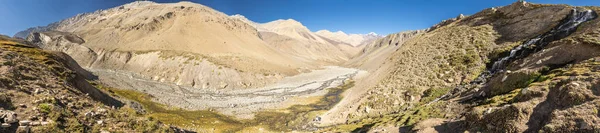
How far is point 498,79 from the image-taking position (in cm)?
2247

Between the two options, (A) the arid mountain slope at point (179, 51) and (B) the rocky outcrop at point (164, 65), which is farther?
(A) the arid mountain slope at point (179, 51)

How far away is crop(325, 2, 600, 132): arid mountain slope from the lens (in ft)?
42.7

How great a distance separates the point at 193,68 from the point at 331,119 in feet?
229

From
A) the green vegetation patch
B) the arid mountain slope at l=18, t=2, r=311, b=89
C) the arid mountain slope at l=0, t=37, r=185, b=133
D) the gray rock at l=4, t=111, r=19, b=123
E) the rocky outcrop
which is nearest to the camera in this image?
the gray rock at l=4, t=111, r=19, b=123

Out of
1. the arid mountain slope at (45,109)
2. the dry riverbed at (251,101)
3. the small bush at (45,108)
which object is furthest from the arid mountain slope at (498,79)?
the small bush at (45,108)

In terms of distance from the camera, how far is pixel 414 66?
4584 cm

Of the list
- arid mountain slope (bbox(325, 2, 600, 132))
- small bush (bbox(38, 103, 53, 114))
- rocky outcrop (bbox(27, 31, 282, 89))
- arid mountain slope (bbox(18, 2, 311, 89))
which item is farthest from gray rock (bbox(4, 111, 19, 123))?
arid mountain slope (bbox(18, 2, 311, 89))

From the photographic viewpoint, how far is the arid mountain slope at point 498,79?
1301 cm

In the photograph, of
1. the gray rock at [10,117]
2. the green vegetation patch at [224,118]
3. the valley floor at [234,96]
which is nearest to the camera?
the gray rock at [10,117]

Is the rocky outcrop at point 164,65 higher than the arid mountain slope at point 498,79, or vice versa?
the rocky outcrop at point 164,65

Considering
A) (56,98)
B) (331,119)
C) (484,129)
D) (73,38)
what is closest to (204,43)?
(73,38)

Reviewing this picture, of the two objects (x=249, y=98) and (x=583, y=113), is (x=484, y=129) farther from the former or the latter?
(x=249, y=98)

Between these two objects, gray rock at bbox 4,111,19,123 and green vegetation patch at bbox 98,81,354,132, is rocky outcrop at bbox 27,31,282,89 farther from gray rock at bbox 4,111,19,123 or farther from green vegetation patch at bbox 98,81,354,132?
gray rock at bbox 4,111,19,123

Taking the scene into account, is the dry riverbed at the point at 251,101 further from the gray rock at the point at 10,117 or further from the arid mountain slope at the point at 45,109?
the gray rock at the point at 10,117
